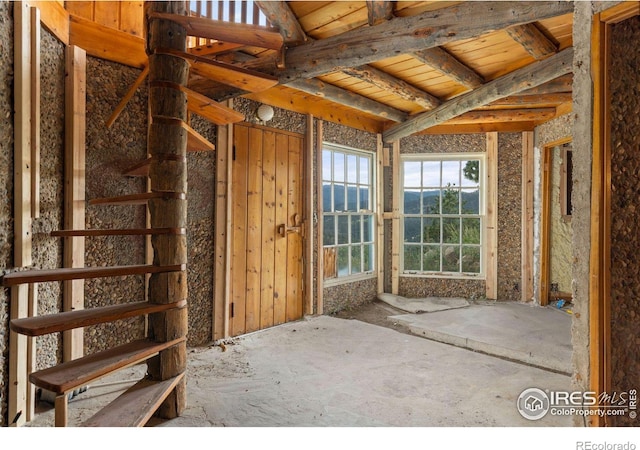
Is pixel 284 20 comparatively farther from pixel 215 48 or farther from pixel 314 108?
pixel 314 108

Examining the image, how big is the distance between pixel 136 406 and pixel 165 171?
119 cm

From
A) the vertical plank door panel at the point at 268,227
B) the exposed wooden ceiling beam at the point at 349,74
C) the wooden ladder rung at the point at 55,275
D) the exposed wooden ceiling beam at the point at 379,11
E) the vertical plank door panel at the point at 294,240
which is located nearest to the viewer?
the wooden ladder rung at the point at 55,275

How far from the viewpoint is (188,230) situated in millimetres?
3111

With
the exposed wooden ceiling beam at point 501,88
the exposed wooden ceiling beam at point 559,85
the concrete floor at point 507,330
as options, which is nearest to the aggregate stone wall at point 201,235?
the concrete floor at point 507,330

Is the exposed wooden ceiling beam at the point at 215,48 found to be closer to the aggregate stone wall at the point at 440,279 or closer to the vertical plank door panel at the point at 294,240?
the vertical plank door panel at the point at 294,240

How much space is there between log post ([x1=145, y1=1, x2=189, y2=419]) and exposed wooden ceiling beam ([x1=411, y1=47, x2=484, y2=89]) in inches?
65.3

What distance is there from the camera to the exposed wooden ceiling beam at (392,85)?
3035mm

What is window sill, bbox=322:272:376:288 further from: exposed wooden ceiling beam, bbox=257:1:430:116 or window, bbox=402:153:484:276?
exposed wooden ceiling beam, bbox=257:1:430:116

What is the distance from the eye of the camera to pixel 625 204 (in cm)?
148

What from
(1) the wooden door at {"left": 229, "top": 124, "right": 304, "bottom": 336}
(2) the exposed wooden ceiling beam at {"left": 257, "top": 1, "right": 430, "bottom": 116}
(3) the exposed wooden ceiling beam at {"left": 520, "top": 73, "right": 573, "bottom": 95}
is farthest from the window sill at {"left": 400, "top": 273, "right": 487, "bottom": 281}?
(3) the exposed wooden ceiling beam at {"left": 520, "top": 73, "right": 573, "bottom": 95}

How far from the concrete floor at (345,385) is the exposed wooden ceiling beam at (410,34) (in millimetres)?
2115

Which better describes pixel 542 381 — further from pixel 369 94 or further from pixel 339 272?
pixel 369 94

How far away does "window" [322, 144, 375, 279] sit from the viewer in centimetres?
429

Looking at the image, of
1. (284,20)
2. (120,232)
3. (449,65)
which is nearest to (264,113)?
(284,20)
